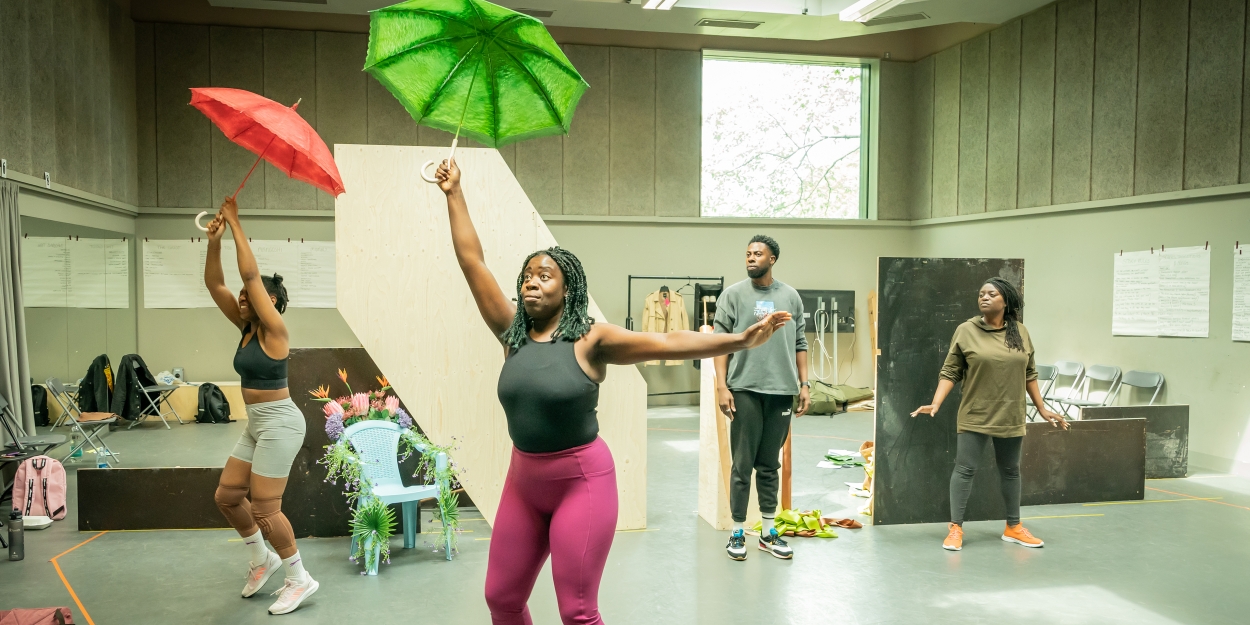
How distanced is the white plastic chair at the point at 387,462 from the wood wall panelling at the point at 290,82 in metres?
7.03

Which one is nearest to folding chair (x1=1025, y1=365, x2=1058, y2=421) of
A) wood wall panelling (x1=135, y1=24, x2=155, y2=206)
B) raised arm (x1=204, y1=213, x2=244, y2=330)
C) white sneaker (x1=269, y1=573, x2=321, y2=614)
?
white sneaker (x1=269, y1=573, x2=321, y2=614)

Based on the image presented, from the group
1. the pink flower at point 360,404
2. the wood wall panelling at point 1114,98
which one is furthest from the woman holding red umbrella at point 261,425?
the wood wall panelling at point 1114,98

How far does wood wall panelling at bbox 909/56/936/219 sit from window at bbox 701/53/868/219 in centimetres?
78

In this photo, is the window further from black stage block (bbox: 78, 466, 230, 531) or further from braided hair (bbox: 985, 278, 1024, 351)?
black stage block (bbox: 78, 466, 230, 531)

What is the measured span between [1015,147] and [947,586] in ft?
25.5

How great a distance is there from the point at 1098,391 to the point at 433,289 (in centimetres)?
758

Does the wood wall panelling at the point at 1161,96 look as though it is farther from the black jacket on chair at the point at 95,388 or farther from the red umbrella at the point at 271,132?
the black jacket on chair at the point at 95,388

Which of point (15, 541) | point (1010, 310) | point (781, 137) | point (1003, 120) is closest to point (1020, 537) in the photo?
point (1010, 310)

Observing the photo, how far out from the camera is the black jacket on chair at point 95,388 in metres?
8.58

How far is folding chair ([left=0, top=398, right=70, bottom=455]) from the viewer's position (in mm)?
5605

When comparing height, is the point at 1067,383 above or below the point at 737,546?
above

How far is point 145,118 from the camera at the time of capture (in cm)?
1059

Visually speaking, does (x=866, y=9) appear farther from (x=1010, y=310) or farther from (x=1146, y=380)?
(x=1010, y=310)

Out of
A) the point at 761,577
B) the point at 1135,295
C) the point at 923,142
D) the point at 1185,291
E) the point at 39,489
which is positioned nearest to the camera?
the point at 761,577
